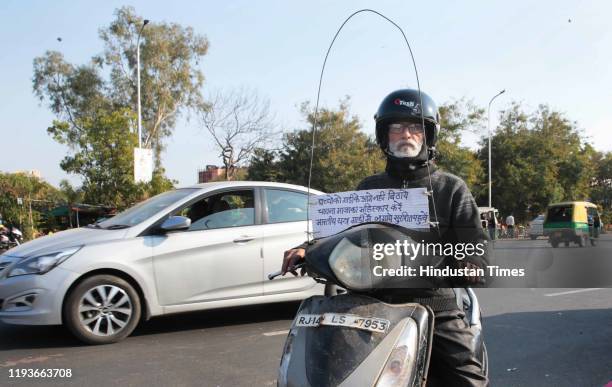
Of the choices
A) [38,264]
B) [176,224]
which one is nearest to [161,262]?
[176,224]

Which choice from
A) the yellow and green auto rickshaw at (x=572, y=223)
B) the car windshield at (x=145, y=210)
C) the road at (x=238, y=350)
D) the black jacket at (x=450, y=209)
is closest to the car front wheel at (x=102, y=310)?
the road at (x=238, y=350)

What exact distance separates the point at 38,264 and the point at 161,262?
1112 millimetres

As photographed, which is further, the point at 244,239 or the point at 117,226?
the point at 244,239

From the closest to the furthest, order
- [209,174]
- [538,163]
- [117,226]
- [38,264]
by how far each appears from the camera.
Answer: [538,163] → [38,264] → [117,226] → [209,174]

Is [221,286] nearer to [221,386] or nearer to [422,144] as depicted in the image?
[221,386]

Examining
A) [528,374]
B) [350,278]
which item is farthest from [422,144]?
[528,374]

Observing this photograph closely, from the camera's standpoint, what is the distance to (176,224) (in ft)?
17.6

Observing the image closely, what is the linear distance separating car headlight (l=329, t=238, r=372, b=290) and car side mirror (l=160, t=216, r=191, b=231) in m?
3.67

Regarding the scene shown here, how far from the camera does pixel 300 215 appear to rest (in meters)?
6.24

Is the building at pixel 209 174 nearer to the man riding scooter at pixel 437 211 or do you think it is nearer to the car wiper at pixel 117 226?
the car wiper at pixel 117 226

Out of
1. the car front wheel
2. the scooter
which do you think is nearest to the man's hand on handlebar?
the scooter

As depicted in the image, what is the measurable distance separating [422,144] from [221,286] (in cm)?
362

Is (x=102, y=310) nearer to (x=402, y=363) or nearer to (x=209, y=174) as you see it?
(x=402, y=363)

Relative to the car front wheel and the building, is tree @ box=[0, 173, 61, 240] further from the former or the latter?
the building
